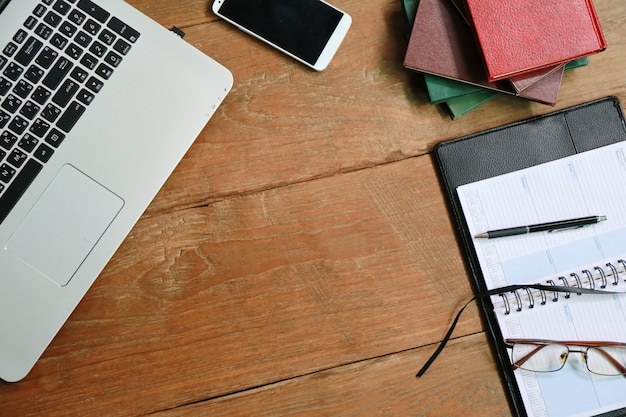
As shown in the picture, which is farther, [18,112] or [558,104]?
[558,104]

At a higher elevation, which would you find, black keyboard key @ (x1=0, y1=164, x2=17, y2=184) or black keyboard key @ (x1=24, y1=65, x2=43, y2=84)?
black keyboard key @ (x1=24, y1=65, x2=43, y2=84)

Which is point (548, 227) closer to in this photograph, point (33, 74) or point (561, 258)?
point (561, 258)

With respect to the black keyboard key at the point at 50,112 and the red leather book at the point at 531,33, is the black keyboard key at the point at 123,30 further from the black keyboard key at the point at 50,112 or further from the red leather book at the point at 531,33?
the red leather book at the point at 531,33

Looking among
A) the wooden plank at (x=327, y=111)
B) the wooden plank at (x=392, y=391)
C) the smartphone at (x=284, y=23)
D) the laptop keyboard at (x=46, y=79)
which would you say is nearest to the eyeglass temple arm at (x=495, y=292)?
the wooden plank at (x=392, y=391)

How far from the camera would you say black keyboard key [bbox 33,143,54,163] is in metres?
0.66

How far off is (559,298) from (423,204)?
193 millimetres

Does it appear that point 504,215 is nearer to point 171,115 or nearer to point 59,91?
point 171,115

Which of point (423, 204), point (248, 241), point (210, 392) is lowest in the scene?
point (210, 392)

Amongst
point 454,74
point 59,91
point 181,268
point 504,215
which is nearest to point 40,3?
point 59,91

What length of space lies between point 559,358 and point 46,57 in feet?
2.18

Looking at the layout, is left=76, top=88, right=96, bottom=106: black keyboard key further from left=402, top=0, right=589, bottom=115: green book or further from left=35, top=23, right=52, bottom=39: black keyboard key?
left=402, top=0, right=589, bottom=115: green book

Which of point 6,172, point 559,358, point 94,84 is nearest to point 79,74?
point 94,84

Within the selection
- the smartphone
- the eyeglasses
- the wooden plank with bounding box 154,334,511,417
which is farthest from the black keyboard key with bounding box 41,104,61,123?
the eyeglasses

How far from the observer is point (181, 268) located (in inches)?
28.6
